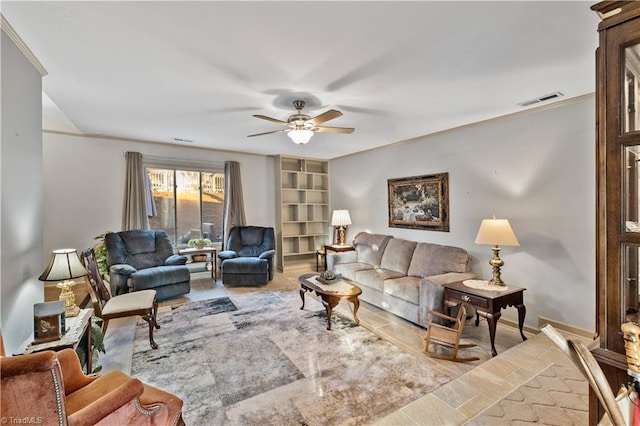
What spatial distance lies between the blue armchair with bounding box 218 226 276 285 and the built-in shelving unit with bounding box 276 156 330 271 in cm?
69

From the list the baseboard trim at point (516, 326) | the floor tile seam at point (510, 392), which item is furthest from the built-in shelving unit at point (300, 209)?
the floor tile seam at point (510, 392)

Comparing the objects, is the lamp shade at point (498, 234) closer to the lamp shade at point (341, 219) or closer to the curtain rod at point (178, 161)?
the lamp shade at point (341, 219)

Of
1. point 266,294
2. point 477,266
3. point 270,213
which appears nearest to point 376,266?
point 477,266

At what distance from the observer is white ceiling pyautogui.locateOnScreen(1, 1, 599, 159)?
5.55 ft

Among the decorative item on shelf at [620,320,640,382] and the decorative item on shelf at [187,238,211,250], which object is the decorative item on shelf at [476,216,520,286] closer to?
the decorative item on shelf at [620,320,640,382]

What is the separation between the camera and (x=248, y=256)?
5.59 metres

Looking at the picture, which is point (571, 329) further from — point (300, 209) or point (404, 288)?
point (300, 209)

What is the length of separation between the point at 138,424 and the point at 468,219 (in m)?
4.01

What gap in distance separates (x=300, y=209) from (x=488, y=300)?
4.63m

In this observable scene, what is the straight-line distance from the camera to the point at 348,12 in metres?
1.68

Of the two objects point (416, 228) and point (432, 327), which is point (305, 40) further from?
point (416, 228)

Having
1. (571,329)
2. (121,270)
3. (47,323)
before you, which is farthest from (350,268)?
(47,323)

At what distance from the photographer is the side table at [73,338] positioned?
175 centimetres

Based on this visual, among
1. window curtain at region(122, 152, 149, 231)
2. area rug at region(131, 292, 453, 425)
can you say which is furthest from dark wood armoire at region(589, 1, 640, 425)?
window curtain at region(122, 152, 149, 231)
